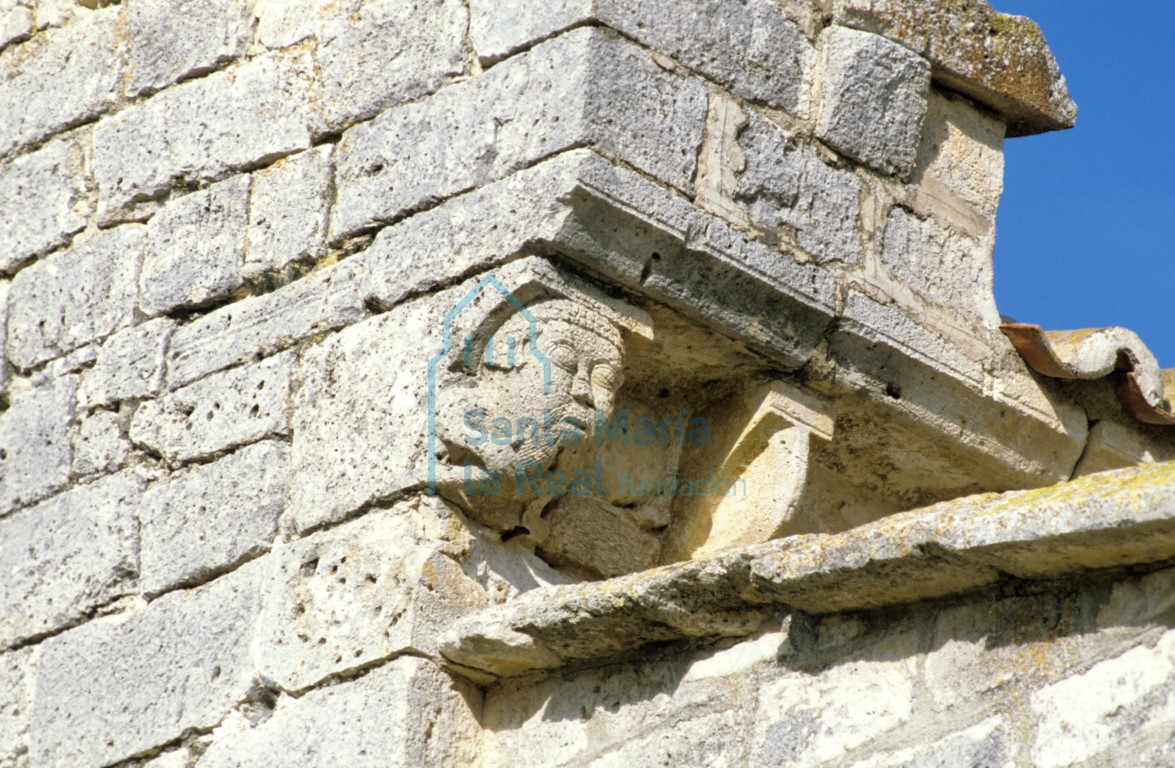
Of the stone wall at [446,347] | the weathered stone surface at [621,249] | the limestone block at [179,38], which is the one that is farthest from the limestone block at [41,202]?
the weathered stone surface at [621,249]

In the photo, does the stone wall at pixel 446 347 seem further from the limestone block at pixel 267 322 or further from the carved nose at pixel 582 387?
the carved nose at pixel 582 387

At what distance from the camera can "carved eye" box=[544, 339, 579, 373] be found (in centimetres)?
433

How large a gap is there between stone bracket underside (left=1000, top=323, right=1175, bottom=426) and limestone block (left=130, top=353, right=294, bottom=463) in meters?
1.66

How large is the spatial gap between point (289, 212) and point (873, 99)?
1333 millimetres

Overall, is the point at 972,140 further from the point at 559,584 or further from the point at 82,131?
the point at 82,131

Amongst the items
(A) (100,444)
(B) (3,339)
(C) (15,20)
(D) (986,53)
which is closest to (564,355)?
(A) (100,444)

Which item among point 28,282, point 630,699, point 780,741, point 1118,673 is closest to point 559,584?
point 630,699

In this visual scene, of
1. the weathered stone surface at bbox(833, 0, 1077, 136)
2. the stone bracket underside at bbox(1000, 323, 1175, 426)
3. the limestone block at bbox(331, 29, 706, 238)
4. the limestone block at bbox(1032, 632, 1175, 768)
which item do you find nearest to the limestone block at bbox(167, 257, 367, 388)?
the limestone block at bbox(331, 29, 706, 238)

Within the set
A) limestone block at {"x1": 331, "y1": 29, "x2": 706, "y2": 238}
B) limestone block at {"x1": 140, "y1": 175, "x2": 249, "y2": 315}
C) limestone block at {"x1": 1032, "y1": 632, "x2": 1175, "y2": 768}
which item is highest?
limestone block at {"x1": 140, "y1": 175, "x2": 249, "y2": 315}

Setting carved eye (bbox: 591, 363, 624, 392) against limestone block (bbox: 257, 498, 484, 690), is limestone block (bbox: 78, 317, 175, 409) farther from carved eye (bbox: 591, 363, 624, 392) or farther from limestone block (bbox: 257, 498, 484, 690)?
carved eye (bbox: 591, 363, 624, 392)

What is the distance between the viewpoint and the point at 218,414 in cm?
485

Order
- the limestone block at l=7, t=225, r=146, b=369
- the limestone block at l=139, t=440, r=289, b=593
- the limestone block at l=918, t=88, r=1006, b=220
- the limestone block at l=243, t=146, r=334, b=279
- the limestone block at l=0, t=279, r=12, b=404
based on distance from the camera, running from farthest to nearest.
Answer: the limestone block at l=0, t=279, r=12, b=404 < the limestone block at l=7, t=225, r=146, b=369 < the limestone block at l=918, t=88, r=1006, b=220 < the limestone block at l=243, t=146, r=334, b=279 < the limestone block at l=139, t=440, r=289, b=593

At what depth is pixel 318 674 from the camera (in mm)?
4316

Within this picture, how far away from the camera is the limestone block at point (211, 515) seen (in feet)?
15.2
